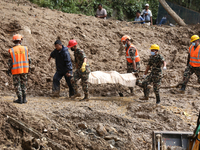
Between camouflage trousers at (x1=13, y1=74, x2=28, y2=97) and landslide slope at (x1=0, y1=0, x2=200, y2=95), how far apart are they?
1523 mm

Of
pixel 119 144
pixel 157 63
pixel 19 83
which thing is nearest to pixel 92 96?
pixel 157 63

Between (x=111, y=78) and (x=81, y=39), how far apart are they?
3.79 meters

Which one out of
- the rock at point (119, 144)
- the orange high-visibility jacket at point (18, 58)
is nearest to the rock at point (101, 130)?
the rock at point (119, 144)

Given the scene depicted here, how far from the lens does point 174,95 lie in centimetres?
912

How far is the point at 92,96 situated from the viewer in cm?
876

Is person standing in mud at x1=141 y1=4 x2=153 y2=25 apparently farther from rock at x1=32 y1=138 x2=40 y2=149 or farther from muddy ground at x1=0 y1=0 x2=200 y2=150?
rock at x1=32 y1=138 x2=40 y2=149

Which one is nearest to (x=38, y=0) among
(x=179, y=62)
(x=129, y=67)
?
(x=129, y=67)

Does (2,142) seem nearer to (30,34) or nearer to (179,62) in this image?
(30,34)

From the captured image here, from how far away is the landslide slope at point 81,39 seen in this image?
8.77 m

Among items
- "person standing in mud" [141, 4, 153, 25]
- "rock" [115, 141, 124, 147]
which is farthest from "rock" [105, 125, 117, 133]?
"person standing in mud" [141, 4, 153, 25]

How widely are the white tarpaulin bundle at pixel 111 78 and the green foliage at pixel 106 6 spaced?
6.86 m

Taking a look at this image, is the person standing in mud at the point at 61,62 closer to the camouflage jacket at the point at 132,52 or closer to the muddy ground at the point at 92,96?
the muddy ground at the point at 92,96

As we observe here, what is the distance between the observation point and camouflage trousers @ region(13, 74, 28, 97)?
21.7 ft

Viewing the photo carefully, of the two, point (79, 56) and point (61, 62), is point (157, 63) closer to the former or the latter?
point (79, 56)
